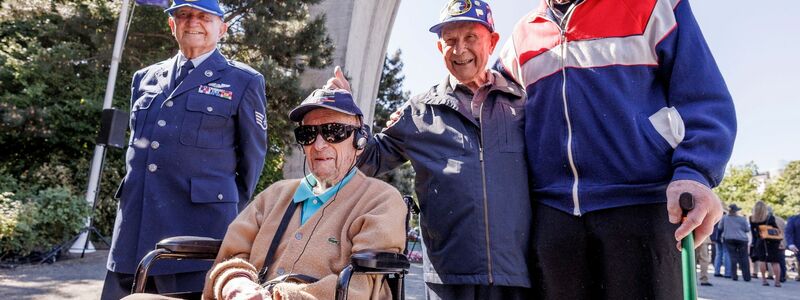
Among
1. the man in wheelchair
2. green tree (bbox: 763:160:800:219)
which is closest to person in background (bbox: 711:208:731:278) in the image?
the man in wheelchair

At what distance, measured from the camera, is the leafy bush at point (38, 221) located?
324 inches

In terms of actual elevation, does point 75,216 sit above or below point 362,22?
below

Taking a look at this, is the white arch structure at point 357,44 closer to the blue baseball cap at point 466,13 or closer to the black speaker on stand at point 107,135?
the black speaker on stand at point 107,135

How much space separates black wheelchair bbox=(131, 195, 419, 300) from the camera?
2.00 m

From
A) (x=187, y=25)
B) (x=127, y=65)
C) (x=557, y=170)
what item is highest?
(x=127, y=65)

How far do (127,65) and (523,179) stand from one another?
13169 millimetres

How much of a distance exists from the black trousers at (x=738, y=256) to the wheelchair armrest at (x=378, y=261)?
40.1 ft

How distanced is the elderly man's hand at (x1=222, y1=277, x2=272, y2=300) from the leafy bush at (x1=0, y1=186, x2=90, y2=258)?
7.39 meters

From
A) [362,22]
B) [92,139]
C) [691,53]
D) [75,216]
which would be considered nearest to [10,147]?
[92,139]

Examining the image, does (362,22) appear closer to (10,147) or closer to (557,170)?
(10,147)

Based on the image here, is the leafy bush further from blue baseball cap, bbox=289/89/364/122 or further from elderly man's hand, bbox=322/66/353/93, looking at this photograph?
blue baseball cap, bbox=289/89/364/122

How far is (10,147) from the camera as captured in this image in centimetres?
1365

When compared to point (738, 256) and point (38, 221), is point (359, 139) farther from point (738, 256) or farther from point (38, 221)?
point (738, 256)

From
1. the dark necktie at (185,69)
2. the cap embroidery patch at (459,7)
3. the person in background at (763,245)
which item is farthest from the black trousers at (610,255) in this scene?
the person in background at (763,245)
